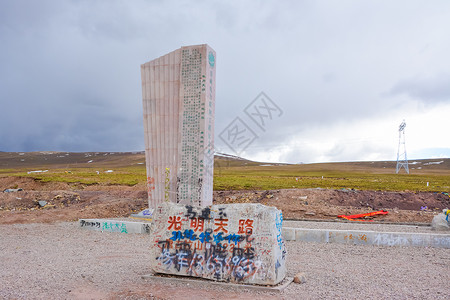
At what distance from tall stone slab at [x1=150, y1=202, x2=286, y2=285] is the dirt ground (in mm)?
10741

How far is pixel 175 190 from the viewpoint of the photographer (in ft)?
47.8

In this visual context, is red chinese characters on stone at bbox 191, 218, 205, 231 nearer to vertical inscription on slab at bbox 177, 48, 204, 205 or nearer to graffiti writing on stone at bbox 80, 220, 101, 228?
vertical inscription on slab at bbox 177, 48, 204, 205

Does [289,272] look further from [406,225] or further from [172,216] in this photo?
[406,225]

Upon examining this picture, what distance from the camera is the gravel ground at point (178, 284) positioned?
6.41 m

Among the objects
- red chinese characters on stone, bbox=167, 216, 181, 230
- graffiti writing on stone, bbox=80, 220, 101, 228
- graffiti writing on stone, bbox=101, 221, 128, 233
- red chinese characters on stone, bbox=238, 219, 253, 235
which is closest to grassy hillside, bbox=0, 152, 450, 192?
graffiti writing on stone, bbox=80, 220, 101, 228

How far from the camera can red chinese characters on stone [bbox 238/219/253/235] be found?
6.89 meters

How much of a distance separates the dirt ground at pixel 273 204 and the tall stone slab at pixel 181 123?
5.21 meters

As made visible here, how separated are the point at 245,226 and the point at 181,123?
7.92 m

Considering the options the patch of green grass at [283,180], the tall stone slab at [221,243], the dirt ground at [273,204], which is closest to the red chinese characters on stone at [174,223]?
the tall stone slab at [221,243]

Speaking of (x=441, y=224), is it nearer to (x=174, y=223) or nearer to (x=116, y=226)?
(x=174, y=223)

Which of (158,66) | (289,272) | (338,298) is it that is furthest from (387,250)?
(158,66)

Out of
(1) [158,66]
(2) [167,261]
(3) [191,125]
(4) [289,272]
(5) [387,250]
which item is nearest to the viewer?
(2) [167,261]

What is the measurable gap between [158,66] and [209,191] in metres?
5.57

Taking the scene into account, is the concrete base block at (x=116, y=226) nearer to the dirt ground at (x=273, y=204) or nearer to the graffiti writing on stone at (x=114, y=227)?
the graffiti writing on stone at (x=114, y=227)
